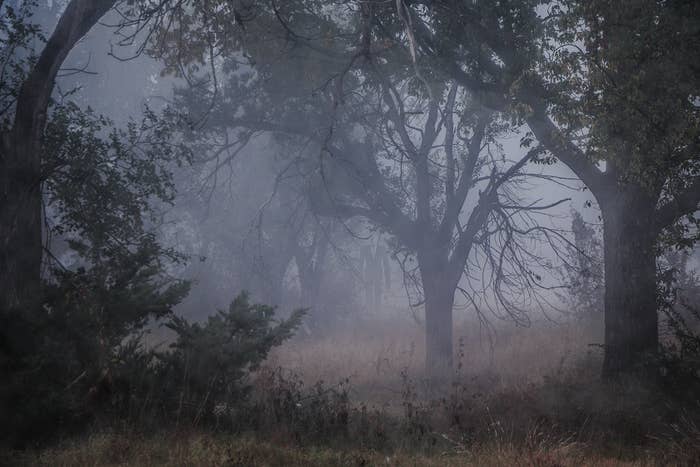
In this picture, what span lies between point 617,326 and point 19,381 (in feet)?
29.9

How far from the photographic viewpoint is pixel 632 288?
9.33 metres

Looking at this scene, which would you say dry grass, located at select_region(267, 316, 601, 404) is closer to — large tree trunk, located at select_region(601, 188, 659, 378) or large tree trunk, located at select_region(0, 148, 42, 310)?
large tree trunk, located at select_region(601, 188, 659, 378)

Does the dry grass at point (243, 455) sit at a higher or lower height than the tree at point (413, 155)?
lower

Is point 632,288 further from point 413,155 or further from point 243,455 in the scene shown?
point 243,455

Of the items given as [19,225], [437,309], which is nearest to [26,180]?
[19,225]

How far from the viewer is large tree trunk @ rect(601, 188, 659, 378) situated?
923cm

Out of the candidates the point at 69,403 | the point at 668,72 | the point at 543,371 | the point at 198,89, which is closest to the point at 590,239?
the point at 543,371

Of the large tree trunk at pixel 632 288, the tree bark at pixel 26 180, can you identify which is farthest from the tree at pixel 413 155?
the tree bark at pixel 26 180

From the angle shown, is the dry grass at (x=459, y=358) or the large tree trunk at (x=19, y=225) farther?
the dry grass at (x=459, y=358)

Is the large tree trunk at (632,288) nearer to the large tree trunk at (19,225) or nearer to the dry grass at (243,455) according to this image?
the dry grass at (243,455)

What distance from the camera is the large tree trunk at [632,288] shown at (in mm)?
9234

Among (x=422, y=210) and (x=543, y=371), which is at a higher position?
(x=422, y=210)

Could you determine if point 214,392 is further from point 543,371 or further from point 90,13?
point 543,371

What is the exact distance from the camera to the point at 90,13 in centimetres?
809
